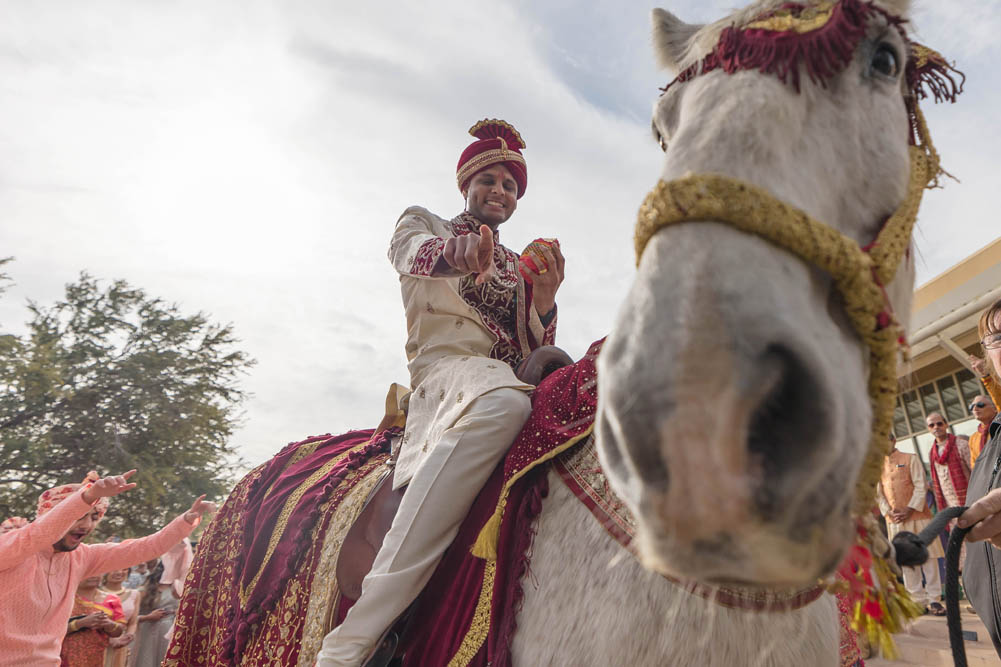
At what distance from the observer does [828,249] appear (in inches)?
39.2

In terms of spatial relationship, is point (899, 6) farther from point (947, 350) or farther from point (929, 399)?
point (929, 399)

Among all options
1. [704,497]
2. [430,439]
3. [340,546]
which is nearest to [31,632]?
[340,546]

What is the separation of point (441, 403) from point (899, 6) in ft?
6.33

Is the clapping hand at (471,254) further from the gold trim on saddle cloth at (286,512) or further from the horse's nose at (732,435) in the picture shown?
the gold trim on saddle cloth at (286,512)

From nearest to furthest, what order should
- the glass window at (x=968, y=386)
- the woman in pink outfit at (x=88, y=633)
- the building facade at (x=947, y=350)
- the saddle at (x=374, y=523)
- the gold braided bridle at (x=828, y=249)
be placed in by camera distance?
the gold braided bridle at (x=828, y=249), the saddle at (x=374, y=523), the woman in pink outfit at (x=88, y=633), the building facade at (x=947, y=350), the glass window at (x=968, y=386)

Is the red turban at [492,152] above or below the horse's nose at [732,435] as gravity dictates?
above

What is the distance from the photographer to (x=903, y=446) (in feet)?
43.9

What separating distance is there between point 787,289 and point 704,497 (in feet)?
1.14

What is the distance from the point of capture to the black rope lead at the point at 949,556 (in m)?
1.46

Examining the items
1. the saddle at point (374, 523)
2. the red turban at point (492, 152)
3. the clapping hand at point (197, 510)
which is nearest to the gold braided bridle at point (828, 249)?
the saddle at point (374, 523)

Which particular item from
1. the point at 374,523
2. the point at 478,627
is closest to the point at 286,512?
the point at 374,523

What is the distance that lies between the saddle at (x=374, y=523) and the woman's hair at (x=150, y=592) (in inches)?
296

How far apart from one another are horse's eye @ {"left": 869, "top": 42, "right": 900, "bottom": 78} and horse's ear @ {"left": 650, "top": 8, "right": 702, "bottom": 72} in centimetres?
69

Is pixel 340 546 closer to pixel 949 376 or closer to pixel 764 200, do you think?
pixel 764 200
